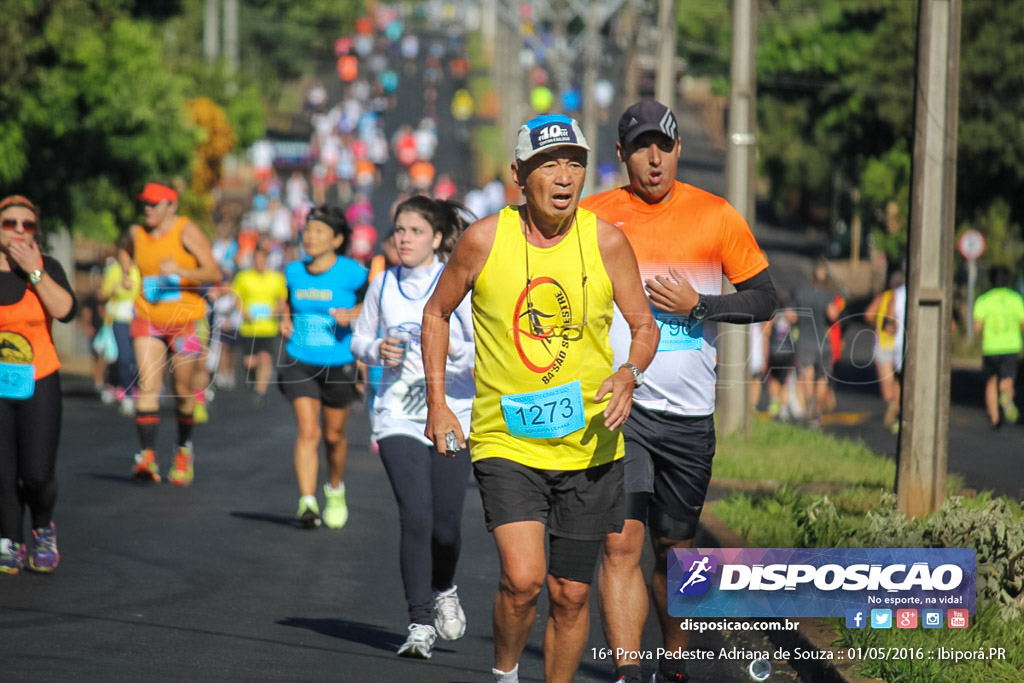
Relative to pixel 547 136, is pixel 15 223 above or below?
below

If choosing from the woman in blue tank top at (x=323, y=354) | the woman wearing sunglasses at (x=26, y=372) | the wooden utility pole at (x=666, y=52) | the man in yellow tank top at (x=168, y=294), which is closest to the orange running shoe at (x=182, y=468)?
the man in yellow tank top at (x=168, y=294)

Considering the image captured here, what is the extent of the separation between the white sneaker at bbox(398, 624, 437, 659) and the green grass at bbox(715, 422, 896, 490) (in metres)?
4.78

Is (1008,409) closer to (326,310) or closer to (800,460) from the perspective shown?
(800,460)

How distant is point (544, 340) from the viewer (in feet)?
18.7

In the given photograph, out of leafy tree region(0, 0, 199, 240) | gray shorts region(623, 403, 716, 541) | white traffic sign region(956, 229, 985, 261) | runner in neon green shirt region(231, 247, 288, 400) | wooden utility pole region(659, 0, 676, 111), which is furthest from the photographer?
white traffic sign region(956, 229, 985, 261)

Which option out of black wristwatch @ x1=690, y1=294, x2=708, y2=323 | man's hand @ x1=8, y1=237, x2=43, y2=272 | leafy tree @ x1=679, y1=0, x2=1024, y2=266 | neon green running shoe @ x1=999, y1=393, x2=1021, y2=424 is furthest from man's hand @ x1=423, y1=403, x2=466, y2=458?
neon green running shoe @ x1=999, y1=393, x2=1021, y2=424

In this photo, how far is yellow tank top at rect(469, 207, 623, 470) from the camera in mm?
5703

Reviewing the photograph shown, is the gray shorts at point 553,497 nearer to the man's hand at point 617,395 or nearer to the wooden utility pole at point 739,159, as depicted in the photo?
the man's hand at point 617,395

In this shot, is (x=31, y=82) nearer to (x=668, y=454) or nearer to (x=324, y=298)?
(x=324, y=298)

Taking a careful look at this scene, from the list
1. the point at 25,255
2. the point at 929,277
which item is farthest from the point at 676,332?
the point at 25,255

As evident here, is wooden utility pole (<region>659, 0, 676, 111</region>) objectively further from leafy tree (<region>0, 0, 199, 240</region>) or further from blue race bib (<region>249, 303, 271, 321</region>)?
leafy tree (<region>0, 0, 199, 240</region>)

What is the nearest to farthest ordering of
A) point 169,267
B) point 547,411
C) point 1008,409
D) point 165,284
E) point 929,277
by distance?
point 547,411
point 929,277
point 169,267
point 165,284
point 1008,409

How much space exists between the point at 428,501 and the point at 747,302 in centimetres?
193

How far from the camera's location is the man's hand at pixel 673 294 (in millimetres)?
6219
